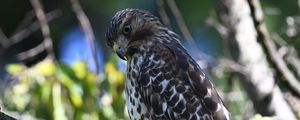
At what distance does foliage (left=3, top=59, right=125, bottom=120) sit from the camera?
270 inches

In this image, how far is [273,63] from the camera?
7.12 meters

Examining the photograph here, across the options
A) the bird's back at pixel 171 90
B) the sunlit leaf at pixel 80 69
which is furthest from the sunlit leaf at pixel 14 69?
the bird's back at pixel 171 90

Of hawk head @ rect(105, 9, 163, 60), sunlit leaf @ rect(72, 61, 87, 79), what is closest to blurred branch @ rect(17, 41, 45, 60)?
sunlit leaf @ rect(72, 61, 87, 79)

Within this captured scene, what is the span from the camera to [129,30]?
6500 millimetres

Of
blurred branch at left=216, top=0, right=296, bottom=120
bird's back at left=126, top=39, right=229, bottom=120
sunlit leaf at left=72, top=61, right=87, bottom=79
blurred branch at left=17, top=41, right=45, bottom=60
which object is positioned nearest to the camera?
bird's back at left=126, top=39, right=229, bottom=120

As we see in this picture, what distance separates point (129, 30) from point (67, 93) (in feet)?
2.48

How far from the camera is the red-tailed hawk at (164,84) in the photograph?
19.6ft

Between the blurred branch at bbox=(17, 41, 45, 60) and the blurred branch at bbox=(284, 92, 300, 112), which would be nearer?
the blurred branch at bbox=(284, 92, 300, 112)

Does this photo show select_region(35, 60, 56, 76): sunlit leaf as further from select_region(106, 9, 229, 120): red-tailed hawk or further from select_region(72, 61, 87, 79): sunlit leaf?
select_region(106, 9, 229, 120): red-tailed hawk

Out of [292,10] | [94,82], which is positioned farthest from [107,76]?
[292,10]

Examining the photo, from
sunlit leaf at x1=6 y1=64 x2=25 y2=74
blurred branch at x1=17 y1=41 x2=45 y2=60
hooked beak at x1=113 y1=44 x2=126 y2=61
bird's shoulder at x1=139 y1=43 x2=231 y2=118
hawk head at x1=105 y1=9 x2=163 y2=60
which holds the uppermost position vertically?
hawk head at x1=105 y1=9 x2=163 y2=60

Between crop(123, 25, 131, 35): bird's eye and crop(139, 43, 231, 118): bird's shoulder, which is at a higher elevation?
crop(123, 25, 131, 35): bird's eye

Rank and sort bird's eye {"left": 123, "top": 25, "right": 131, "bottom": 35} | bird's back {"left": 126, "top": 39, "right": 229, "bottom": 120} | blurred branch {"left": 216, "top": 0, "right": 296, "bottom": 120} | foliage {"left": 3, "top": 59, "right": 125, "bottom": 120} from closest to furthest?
bird's back {"left": 126, "top": 39, "right": 229, "bottom": 120} → bird's eye {"left": 123, "top": 25, "right": 131, "bottom": 35} → foliage {"left": 3, "top": 59, "right": 125, "bottom": 120} → blurred branch {"left": 216, "top": 0, "right": 296, "bottom": 120}

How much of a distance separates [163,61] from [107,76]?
3.31 feet
